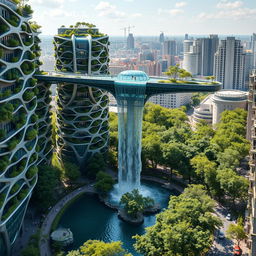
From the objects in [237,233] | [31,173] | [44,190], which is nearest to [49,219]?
[44,190]

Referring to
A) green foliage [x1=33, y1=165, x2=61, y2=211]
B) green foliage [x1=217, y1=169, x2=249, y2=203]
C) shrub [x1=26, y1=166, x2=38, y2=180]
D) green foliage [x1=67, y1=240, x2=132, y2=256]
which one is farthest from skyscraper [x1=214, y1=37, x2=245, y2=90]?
green foliage [x1=67, y1=240, x2=132, y2=256]

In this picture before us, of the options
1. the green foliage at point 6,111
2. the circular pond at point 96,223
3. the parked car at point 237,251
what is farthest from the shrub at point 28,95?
the parked car at point 237,251

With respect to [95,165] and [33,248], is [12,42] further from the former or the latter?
[95,165]

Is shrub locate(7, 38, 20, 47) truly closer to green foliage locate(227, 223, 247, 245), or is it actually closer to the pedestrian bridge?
the pedestrian bridge

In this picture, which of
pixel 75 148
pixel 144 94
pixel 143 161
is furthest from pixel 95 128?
pixel 144 94

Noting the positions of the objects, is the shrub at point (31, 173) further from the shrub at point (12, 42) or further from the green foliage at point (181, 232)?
the shrub at point (12, 42)

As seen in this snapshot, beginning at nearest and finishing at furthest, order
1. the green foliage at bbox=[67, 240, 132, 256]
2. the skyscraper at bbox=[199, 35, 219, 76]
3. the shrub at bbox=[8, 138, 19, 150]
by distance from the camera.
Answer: the green foliage at bbox=[67, 240, 132, 256] → the shrub at bbox=[8, 138, 19, 150] → the skyscraper at bbox=[199, 35, 219, 76]

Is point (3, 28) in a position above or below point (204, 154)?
above

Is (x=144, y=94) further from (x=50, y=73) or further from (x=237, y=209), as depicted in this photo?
(x=237, y=209)
